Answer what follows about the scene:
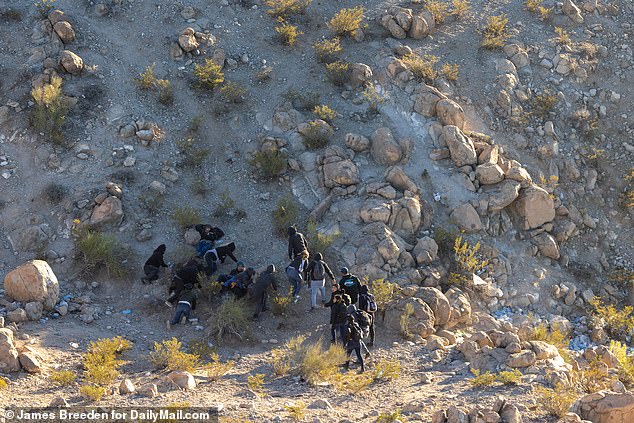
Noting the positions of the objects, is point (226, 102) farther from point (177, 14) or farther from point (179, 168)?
point (177, 14)

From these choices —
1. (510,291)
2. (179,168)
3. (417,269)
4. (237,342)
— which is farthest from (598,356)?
(179,168)

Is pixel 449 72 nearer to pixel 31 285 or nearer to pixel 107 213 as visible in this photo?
pixel 107 213

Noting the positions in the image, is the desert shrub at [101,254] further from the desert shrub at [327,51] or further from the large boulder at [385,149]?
A: the desert shrub at [327,51]

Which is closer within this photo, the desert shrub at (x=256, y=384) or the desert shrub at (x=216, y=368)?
the desert shrub at (x=256, y=384)

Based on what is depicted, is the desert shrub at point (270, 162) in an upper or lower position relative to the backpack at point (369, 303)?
upper

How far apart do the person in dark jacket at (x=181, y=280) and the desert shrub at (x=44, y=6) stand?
906cm

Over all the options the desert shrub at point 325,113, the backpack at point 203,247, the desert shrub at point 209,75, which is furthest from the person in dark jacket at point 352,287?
the desert shrub at point 209,75

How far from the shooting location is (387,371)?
35.3ft

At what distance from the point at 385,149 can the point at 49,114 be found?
23.9 ft

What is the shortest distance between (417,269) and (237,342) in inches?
152

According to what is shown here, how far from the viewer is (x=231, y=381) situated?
10445 mm

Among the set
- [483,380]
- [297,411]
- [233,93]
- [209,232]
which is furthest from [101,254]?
[483,380]

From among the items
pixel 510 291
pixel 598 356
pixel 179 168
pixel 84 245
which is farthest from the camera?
pixel 179 168

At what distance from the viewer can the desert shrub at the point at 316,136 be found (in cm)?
1546
